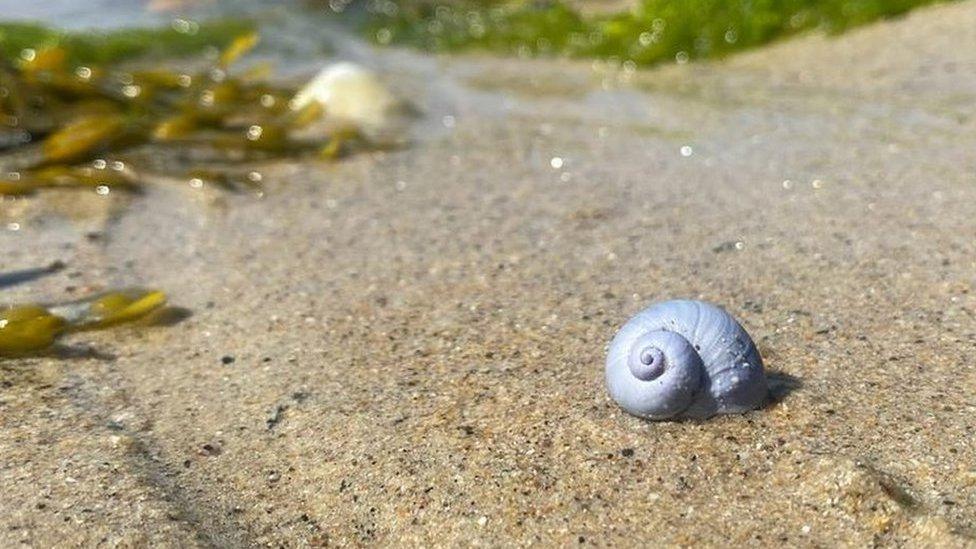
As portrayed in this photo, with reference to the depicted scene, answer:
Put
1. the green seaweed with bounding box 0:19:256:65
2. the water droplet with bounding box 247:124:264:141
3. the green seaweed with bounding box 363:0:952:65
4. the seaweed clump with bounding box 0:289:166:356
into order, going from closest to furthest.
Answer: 1. the seaweed clump with bounding box 0:289:166:356
2. the water droplet with bounding box 247:124:264:141
3. the green seaweed with bounding box 363:0:952:65
4. the green seaweed with bounding box 0:19:256:65

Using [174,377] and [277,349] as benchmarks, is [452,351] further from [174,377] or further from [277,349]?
[174,377]

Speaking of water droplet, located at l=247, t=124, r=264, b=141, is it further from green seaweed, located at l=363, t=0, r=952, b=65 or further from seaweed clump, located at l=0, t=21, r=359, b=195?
green seaweed, located at l=363, t=0, r=952, b=65

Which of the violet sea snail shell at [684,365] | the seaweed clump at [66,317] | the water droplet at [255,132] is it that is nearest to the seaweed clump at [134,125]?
the water droplet at [255,132]

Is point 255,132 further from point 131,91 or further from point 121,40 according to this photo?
point 121,40

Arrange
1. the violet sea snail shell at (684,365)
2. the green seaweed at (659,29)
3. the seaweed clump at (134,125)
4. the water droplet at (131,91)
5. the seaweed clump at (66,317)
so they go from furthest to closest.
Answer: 1. the green seaweed at (659,29)
2. the water droplet at (131,91)
3. the seaweed clump at (134,125)
4. the seaweed clump at (66,317)
5. the violet sea snail shell at (684,365)

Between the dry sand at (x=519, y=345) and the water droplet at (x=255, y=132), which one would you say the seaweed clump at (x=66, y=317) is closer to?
the dry sand at (x=519, y=345)

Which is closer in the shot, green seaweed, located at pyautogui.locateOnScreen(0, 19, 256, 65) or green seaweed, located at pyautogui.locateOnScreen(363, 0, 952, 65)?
green seaweed, located at pyautogui.locateOnScreen(363, 0, 952, 65)

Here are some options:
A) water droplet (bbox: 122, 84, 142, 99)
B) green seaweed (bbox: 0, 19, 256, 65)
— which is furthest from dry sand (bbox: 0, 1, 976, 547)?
green seaweed (bbox: 0, 19, 256, 65)
